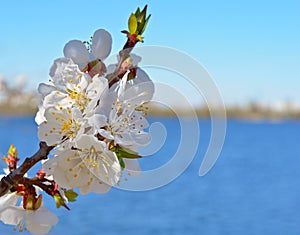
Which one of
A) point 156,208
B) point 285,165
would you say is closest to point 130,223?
point 156,208

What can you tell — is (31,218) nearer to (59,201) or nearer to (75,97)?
(59,201)

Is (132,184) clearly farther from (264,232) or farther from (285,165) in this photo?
(285,165)

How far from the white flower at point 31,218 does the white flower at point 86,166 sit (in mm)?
98

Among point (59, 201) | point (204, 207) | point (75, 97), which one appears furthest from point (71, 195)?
point (204, 207)

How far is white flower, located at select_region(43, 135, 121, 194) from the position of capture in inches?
19.1

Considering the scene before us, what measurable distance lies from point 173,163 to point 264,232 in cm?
729

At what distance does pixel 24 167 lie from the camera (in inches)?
20.6

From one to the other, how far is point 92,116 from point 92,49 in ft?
0.29

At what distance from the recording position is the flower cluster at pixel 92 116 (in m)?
0.48

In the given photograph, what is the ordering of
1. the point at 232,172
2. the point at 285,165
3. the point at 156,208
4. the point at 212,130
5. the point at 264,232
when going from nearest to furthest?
the point at 212,130
the point at 264,232
the point at 156,208
the point at 232,172
the point at 285,165

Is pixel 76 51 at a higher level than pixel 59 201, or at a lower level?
higher

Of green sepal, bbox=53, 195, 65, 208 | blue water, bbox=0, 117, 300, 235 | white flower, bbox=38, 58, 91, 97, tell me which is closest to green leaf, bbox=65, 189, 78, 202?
green sepal, bbox=53, 195, 65, 208

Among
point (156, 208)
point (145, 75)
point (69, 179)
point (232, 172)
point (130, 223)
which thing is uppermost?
point (232, 172)

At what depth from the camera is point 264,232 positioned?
745 centimetres
